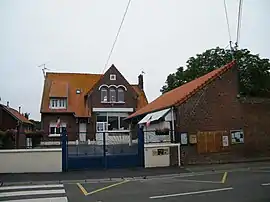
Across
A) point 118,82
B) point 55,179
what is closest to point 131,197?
point 55,179

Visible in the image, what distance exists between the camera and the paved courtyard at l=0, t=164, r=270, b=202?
9.62 metres

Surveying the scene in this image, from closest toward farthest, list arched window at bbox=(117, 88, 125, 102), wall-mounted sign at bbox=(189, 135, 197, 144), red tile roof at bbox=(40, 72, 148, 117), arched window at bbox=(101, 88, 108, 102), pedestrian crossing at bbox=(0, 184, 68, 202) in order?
pedestrian crossing at bbox=(0, 184, 68, 202), wall-mounted sign at bbox=(189, 135, 197, 144), red tile roof at bbox=(40, 72, 148, 117), arched window at bbox=(101, 88, 108, 102), arched window at bbox=(117, 88, 125, 102)

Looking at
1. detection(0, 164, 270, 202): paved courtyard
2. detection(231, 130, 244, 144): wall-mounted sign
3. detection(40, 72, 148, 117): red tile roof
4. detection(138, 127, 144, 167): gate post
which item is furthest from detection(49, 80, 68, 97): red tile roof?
detection(0, 164, 270, 202): paved courtyard

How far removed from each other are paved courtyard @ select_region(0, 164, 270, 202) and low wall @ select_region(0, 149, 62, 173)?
12.6 feet

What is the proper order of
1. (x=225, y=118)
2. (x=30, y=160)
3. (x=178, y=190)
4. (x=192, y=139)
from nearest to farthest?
(x=178, y=190), (x=30, y=160), (x=192, y=139), (x=225, y=118)

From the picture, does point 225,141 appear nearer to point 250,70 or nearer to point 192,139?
point 192,139

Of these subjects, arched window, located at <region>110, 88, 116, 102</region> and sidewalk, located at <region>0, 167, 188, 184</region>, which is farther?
arched window, located at <region>110, 88, 116, 102</region>

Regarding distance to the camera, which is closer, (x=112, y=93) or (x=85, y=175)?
(x=85, y=175)

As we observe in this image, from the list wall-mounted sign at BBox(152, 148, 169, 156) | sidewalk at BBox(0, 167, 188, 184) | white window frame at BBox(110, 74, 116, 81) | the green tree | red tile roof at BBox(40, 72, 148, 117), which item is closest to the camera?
sidewalk at BBox(0, 167, 188, 184)

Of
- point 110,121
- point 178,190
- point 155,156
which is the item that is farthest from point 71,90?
point 178,190

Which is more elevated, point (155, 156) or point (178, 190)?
point (155, 156)

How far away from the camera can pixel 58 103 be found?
42.7m

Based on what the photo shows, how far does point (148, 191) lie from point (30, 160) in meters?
8.42

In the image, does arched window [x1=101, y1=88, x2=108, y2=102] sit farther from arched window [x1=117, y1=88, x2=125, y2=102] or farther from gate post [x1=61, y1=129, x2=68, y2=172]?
gate post [x1=61, y1=129, x2=68, y2=172]
